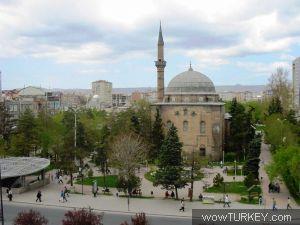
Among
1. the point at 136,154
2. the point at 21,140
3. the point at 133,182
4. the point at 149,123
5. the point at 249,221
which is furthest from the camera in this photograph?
the point at 149,123

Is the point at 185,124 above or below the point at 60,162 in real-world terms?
above

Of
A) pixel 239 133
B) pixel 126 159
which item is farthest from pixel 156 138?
pixel 126 159

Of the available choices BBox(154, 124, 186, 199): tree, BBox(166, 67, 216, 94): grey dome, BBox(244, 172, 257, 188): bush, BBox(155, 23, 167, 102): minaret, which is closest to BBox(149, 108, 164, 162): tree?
BBox(166, 67, 216, 94): grey dome

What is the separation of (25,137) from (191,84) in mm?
21177

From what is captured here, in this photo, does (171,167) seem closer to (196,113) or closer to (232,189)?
(232,189)

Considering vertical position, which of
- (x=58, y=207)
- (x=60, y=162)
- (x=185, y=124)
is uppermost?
(x=185, y=124)

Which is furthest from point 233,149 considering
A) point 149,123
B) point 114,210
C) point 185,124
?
point 114,210

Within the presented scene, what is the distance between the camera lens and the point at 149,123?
58031 millimetres

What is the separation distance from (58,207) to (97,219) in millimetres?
13468

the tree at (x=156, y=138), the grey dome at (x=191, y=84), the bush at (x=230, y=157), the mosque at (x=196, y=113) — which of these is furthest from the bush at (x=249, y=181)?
the grey dome at (x=191, y=84)

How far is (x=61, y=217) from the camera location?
29656 millimetres

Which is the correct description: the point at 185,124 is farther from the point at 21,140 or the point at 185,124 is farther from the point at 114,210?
the point at 114,210

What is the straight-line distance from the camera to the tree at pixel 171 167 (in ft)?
113

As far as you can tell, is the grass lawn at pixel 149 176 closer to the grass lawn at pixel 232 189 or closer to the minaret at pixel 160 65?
the grass lawn at pixel 232 189
